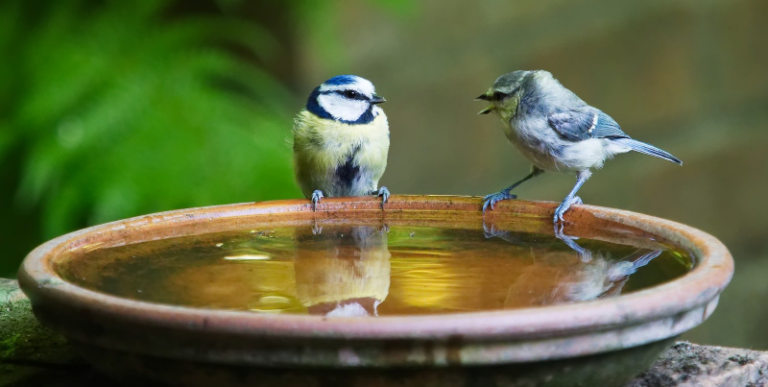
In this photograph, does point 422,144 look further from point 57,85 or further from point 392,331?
point 392,331

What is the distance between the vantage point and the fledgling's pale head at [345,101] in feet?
9.38

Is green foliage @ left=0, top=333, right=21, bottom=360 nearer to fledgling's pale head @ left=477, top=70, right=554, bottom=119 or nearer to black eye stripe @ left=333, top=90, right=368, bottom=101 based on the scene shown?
black eye stripe @ left=333, top=90, right=368, bottom=101

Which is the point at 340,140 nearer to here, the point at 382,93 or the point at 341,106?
the point at 341,106

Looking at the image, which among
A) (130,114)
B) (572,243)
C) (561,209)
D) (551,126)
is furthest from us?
(130,114)

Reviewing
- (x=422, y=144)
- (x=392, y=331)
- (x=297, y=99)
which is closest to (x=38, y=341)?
(x=392, y=331)

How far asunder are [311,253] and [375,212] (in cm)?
38

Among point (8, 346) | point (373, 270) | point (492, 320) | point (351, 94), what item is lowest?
point (8, 346)

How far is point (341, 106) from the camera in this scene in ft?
9.39

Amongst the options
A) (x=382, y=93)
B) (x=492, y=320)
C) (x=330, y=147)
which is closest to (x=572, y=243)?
(x=492, y=320)

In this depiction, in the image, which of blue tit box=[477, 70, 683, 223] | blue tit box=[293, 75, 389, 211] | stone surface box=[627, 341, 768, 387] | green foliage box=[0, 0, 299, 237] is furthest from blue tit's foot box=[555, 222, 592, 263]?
green foliage box=[0, 0, 299, 237]

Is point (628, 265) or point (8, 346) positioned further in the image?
point (8, 346)

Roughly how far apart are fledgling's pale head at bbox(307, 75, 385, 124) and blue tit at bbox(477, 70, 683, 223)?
391mm

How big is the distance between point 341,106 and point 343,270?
1217mm

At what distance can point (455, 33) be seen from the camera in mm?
4324
